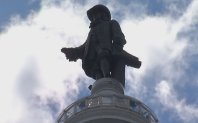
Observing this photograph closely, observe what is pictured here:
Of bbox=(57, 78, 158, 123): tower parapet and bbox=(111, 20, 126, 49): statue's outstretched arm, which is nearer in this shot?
bbox=(57, 78, 158, 123): tower parapet

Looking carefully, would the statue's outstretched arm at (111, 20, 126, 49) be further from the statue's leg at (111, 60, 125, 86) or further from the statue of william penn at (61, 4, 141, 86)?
the statue's leg at (111, 60, 125, 86)

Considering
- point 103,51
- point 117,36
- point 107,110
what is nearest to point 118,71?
point 103,51

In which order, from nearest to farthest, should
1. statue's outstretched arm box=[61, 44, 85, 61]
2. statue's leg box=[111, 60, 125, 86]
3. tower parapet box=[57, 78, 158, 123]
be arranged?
tower parapet box=[57, 78, 158, 123] → statue's leg box=[111, 60, 125, 86] → statue's outstretched arm box=[61, 44, 85, 61]

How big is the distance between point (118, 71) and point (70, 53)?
3560 mm

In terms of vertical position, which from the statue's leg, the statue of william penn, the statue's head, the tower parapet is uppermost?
the statue's head

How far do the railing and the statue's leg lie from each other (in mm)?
3522

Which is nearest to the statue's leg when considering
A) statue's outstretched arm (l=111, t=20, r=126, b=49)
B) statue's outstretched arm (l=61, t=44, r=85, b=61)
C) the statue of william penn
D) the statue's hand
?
the statue of william penn

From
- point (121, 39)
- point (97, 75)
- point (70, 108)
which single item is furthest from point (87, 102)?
point (121, 39)

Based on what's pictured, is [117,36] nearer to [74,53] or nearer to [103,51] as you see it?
[103,51]

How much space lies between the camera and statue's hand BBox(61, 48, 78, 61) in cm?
2801

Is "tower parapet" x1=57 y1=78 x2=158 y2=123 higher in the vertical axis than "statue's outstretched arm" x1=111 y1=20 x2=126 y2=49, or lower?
lower

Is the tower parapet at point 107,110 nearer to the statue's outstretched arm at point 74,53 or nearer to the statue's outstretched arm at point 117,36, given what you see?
the statue's outstretched arm at point 117,36

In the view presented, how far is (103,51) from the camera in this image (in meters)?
25.8

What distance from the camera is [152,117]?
21.6 meters
